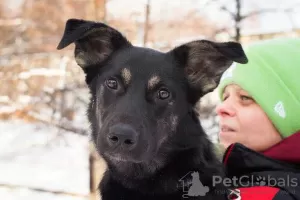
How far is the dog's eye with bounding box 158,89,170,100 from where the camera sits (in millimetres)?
2926

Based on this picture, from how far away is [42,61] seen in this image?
9.73 m

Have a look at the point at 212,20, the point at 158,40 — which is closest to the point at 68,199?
the point at 158,40

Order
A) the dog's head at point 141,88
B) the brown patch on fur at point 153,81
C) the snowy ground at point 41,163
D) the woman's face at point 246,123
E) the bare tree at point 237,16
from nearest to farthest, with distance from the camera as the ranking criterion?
the dog's head at point 141,88, the brown patch on fur at point 153,81, the woman's face at point 246,123, the bare tree at point 237,16, the snowy ground at point 41,163

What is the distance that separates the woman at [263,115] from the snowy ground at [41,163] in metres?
6.89

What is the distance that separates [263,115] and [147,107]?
2.73 feet

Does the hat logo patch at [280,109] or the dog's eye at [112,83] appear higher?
the dog's eye at [112,83]

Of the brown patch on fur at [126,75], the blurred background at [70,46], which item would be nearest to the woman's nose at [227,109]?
the brown patch on fur at [126,75]

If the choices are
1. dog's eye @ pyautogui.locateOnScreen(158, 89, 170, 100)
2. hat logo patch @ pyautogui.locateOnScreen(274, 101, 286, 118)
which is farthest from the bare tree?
dog's eye @ pyautogui.locateOnScreen(158, 89, 170, 100)

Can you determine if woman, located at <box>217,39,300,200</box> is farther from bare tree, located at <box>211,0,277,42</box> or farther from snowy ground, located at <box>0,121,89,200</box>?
snowy ground, located at <box>0,121,89,200</box>

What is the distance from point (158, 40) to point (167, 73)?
6.76 m

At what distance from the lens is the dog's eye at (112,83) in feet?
9.75

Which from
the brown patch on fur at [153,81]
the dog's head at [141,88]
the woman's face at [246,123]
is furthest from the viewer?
the woman's face at [246,123]

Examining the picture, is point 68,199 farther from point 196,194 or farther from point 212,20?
point 196,194

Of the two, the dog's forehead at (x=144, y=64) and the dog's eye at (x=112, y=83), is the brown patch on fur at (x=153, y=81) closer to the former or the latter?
the dog's forehead at (x=144, y=64)
